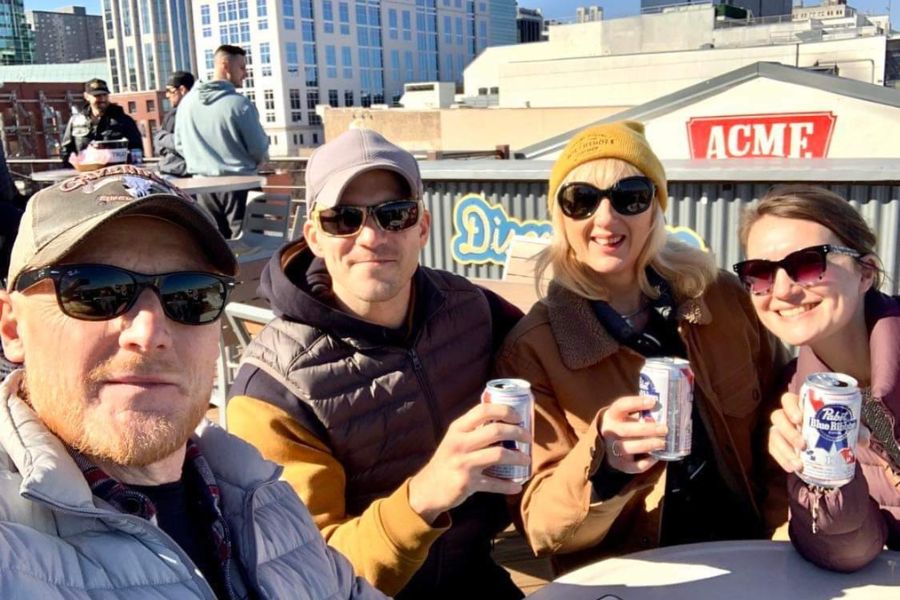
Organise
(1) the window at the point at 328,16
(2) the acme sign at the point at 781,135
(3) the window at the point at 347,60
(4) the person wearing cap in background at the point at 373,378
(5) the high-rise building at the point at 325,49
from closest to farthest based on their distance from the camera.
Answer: (4) the person wearing cap in background at the point at 373,378, (2) the acme sign at the point at 781,135, (5) the high-rise building at the point at 325,49, (1) the window at the point at 328,16, (3) the window at the point at 347,60

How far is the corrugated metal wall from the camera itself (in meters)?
6.01

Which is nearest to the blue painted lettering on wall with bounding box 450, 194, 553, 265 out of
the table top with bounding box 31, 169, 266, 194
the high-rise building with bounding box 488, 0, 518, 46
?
the table top with bounding box 31, 169, 266, 194

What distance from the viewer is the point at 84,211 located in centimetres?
129

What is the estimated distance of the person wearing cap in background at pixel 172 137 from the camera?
23.4 feet

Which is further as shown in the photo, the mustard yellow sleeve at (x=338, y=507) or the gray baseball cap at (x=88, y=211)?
the mustard yellow sleeve at (x=338, y=507)

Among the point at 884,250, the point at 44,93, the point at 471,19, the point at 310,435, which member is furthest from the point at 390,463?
the point at 471,19

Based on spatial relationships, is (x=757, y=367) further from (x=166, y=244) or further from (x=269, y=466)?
(x=166, y=244)

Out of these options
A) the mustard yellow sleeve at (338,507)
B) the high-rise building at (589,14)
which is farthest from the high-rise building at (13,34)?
the mustard yellow sleeve at (338,507)

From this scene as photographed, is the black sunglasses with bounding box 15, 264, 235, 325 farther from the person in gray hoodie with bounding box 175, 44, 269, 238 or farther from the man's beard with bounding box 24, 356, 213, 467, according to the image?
the person in gray hoodie with bounding box 175, 44, 269, 238

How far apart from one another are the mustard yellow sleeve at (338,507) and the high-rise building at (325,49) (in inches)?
3428

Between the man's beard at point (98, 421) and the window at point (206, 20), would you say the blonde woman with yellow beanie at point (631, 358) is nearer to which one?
the man's beard at point (98, 421)

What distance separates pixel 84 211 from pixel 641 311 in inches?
64.4

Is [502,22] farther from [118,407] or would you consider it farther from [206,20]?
[118,407]

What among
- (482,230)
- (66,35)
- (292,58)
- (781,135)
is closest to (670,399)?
(482,230)
